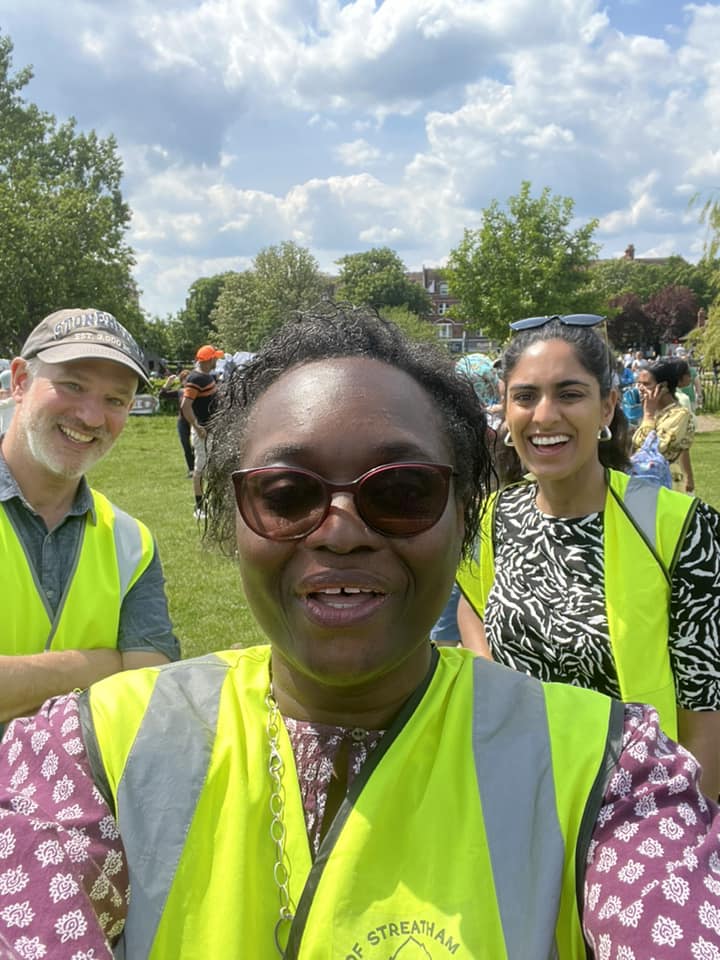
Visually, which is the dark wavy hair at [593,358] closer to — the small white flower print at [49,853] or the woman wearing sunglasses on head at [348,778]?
the woman wearing sunglasses on head at [348,778]

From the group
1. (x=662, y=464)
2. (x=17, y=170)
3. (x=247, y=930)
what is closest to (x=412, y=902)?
(x=247, y=930)

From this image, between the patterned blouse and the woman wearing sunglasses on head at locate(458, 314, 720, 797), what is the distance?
1079 millimetres

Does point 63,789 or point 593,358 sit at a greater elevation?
point 593,358

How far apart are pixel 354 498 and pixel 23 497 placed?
5.53 feet

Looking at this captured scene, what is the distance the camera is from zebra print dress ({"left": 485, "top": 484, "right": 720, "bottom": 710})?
2369 millimetres

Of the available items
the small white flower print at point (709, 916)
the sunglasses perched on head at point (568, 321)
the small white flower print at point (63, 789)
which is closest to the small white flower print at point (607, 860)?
the small white flower print at point (709, 916)

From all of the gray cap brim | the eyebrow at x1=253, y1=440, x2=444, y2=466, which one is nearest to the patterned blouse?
the eyebrow at x1=253, y1=440, x2=444, y2=466

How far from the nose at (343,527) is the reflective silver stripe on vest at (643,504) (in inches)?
57.8

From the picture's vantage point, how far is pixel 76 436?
2.69m

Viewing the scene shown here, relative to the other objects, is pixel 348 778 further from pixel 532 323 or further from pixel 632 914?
pixel 532 323

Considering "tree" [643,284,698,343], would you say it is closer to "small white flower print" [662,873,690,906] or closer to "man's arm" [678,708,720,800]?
"man's arm" [678,708,720,800]

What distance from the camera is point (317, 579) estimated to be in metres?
1.28

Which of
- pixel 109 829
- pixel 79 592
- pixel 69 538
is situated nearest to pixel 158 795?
pixel 109 829

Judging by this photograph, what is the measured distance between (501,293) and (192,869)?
111 ft
